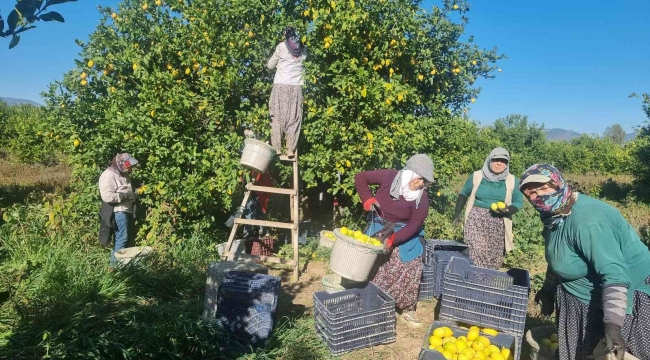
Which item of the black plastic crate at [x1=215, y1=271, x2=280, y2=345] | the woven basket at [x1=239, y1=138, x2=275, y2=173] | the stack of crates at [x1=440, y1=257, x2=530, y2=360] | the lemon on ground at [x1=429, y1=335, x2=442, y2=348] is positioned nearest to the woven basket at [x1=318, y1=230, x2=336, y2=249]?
the woven basket at [x1=239, y1=138, x2=275, y2=173]

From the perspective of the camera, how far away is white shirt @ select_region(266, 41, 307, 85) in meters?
5.28

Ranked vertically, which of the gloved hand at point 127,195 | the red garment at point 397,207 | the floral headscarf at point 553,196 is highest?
the floral headscarf at point 553,196

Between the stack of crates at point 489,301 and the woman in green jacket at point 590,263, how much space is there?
37.2 inches

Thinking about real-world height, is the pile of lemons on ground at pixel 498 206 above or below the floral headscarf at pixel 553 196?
below

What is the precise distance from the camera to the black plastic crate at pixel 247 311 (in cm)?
371

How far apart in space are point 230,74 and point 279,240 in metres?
2.78

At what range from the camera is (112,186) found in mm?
5449

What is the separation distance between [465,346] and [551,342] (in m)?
0.59

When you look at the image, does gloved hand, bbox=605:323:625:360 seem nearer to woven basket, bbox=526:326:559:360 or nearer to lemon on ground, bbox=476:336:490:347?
woven basket, bbox=526:326:559:360

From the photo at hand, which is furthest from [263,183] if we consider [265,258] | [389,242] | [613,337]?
[613,337]

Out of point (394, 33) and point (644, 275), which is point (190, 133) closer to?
point (394, 33)

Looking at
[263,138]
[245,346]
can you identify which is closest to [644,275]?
[245,346]

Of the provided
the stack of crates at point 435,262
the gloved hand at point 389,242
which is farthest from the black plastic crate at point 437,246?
the gloved hand at point 389,242

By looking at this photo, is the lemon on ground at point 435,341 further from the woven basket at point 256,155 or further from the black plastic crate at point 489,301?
the woven basket at point 256,155
